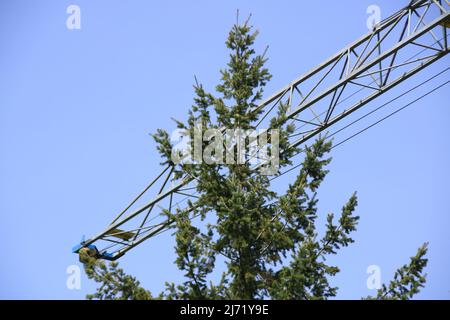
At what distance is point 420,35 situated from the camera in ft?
79.7

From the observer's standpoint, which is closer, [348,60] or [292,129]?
[292,129]

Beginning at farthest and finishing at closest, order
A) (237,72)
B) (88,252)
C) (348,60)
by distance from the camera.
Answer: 1. (88,252)
2. (348,60)
3. (237,72)

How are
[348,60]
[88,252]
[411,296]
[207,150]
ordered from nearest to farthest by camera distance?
[411,296] → [207,150] → [348,60] → [88,252]

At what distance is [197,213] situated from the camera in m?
22.4

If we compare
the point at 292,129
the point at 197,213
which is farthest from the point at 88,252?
the point at 292,129
